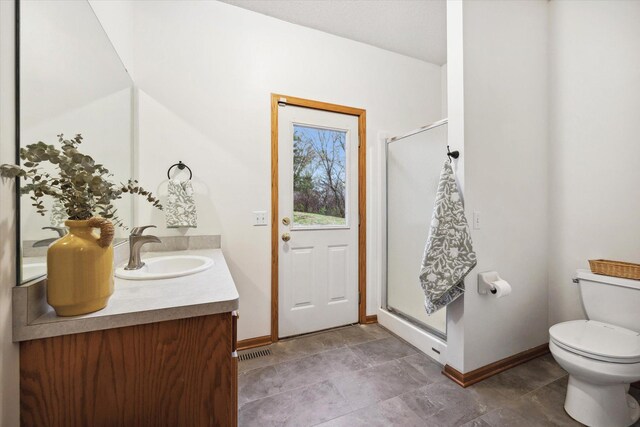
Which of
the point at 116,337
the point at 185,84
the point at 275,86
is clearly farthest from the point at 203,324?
the point at 275,86

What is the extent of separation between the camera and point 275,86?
2.28m

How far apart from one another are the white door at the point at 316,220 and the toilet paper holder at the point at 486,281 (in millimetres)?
1095

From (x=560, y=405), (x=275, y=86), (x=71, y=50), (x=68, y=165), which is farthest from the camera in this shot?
(x=275, y=86)

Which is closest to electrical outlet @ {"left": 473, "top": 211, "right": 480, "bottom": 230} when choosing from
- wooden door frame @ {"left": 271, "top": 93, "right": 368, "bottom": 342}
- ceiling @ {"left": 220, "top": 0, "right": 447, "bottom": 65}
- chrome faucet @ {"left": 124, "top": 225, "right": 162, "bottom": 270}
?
wooden door frame @ {"left": 271, "top": 93, "right": 368, "bottom": 342}

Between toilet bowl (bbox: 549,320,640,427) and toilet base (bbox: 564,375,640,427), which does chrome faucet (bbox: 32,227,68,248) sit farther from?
toilet base (bbox: 564,375,640,427)

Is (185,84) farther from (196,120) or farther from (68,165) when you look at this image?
(68,165)

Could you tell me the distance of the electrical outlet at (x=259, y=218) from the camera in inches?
86.7

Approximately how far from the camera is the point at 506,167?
1866 mm

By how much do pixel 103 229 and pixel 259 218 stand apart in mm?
1426

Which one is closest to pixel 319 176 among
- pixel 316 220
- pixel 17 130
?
pixel 316 220

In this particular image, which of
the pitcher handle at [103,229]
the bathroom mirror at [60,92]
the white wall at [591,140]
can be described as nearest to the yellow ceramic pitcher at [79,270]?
the pitcher handle at [103,229]

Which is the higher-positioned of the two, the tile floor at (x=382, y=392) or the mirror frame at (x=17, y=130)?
the mirror frame at (x=17, y=130)

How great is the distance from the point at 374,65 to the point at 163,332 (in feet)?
9.10

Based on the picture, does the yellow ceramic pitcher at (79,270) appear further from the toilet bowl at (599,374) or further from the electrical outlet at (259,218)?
the toilet bowl at (599,374)
